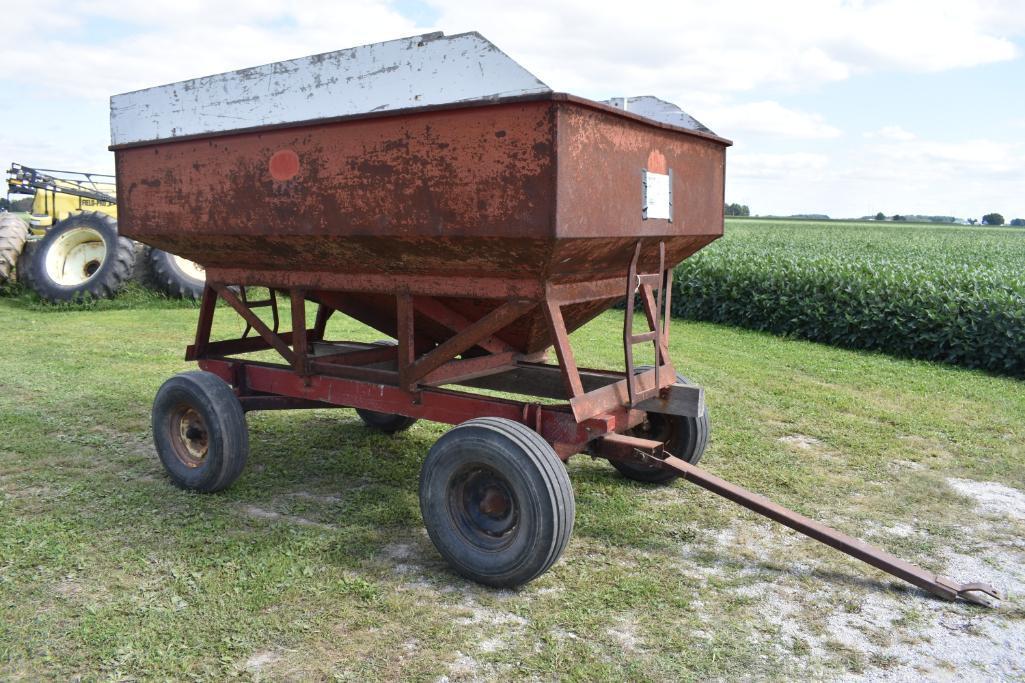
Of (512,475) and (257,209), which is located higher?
(257,209)

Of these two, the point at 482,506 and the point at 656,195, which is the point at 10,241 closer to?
the point at 482,506

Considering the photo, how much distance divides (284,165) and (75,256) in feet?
36.0

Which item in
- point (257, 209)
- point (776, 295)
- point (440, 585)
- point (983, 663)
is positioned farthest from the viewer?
point (776, 295)

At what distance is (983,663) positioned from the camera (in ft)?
9.71

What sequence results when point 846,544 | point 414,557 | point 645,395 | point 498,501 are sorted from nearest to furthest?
point 846,544 → point 498,501 → point 414,557 → point 645,395

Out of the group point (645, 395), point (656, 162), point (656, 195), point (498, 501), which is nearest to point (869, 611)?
point (645, 395)

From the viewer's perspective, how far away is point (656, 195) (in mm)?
3949

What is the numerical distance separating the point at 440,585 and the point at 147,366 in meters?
5.52

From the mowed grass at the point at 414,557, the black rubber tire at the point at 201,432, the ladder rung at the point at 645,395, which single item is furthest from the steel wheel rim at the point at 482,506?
the black rubber tire at the point at 201,432

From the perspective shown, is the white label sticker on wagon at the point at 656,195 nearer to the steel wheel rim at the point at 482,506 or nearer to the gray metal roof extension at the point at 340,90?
the gray metal roof extension at the point at 340,90

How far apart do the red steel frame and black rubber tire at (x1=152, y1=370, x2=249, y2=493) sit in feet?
1.10

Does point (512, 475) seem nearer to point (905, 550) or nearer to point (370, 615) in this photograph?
point (370, 615)

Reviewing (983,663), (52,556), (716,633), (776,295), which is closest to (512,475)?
(716,633)

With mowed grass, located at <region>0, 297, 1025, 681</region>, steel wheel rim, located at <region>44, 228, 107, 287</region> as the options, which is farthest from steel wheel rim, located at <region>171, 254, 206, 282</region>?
mowed grass, located at <region>0, 297, 1025, 681</region>
